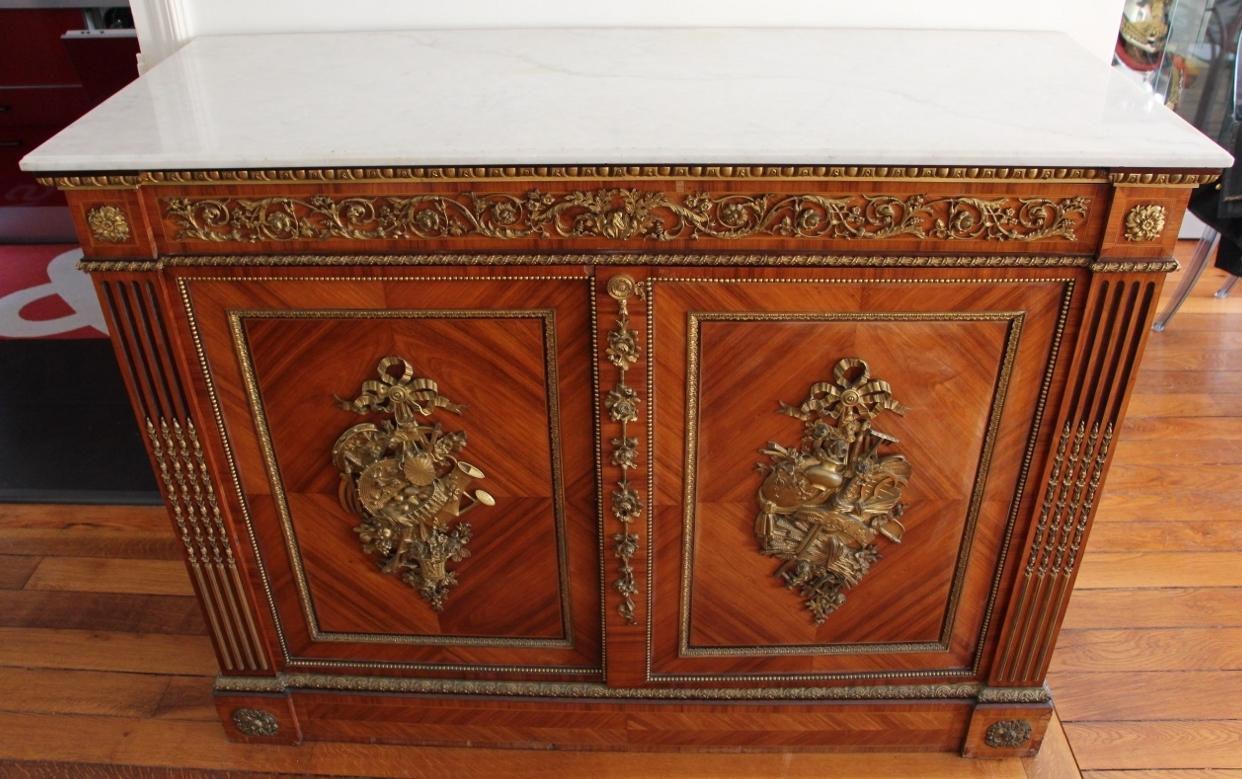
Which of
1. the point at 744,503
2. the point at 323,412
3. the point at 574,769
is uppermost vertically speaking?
the point at 323,412

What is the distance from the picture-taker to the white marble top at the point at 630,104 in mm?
1106

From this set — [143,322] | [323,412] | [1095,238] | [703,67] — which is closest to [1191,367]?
[1095,238]

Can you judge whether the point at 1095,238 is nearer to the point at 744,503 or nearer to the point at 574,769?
the point at 744,503

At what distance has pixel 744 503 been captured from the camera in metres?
1.39

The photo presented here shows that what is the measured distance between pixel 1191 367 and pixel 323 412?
220 centimetres

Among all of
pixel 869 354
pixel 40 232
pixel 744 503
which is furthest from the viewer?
pixel 40 232

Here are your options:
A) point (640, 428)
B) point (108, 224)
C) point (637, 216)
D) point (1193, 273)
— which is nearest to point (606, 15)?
point (637, 216)

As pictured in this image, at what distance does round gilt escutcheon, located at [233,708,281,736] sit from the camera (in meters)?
1.62

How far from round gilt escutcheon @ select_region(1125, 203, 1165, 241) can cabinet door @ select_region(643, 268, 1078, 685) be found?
9cm

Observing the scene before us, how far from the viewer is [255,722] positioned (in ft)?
5.36

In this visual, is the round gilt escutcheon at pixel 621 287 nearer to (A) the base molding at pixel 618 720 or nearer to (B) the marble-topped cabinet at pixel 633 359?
(B) the marble-topped cabinet at pixel 633 359

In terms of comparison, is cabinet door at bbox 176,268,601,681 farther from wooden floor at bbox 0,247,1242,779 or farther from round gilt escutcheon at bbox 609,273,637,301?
wooden floor at bbox 0,247,1242,779

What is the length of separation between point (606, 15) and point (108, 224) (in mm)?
808

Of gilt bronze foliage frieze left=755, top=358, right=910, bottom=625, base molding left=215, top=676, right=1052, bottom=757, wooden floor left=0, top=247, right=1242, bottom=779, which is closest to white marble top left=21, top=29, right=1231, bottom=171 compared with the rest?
gilt bronze foliage frieze left=755, top=358, right=910, bottom=625
